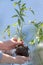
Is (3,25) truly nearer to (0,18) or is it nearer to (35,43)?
(0,18)

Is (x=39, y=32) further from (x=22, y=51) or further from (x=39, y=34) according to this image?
(x=22, y=51)

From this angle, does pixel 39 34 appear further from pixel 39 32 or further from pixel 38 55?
pixel 38 55

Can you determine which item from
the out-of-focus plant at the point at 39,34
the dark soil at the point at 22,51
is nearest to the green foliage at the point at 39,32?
the out-of-focus plant at the point at 39,34

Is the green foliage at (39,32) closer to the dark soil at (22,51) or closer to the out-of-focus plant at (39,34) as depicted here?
the out-of-focus plant at (39,34)

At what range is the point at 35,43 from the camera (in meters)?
1.20

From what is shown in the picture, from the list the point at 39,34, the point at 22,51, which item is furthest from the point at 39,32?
the point at 22,51

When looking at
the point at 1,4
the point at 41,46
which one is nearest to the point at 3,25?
the point at 1,4

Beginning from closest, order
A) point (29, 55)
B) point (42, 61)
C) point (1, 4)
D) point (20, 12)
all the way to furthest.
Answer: point (42, 61), point (29, 55), point (20, 12), point (1, 4)

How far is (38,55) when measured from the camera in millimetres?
1091

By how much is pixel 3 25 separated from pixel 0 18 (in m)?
0.07

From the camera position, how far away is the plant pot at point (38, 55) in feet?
3.54

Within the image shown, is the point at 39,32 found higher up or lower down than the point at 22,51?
higher up

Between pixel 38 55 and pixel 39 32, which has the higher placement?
pixel 39 32

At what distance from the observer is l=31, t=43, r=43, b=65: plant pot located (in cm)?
108
